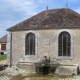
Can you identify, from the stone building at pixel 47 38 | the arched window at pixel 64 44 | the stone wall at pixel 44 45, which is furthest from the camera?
the arched window at pixel 64 44

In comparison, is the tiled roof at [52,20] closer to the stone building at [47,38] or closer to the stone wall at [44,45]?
the stone building at [47,38]

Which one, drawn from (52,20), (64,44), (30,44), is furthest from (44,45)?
(52,20)

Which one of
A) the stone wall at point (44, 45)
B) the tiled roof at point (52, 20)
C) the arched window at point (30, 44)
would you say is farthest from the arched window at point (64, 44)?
the arched window at point (30, 44)

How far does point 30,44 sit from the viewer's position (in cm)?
1908

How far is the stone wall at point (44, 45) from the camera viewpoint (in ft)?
56.8

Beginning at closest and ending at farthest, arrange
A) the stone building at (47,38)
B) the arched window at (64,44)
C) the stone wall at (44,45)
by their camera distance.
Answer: the stone wall at (44,45) → the stone building at (47,38) → the arched window at (64,44)

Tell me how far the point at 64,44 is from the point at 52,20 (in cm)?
282

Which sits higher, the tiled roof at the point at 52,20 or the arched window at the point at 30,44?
the tiled roof at the point at 52,20

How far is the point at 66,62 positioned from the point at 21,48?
4.90 meters

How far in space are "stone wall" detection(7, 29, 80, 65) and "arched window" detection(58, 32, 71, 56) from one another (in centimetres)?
38

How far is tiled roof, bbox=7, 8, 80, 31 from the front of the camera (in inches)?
699

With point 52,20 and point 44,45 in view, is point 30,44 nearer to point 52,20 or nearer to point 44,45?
point 44,45

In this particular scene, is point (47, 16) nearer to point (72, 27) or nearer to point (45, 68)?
point (72, 27)

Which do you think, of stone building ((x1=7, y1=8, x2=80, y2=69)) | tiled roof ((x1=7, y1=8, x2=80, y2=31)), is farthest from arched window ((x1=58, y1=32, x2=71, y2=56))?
tiled roof ((x1=7, y1=8, x2=80, y2=31))
